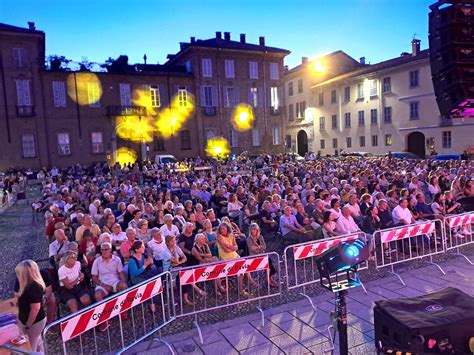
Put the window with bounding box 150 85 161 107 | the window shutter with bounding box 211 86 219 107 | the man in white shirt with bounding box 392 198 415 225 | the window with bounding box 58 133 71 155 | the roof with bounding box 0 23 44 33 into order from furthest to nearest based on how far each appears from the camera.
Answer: the window shutter with bounding box 211 86 219 107, the window with bounding box 150 85 161 107, the window with bounding box 58 133 71 155, the roof with bounding box 0 23 44 33, the man in white shirt with bounding box 392 198 415 225

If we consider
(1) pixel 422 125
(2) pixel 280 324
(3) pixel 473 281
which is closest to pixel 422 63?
(1) pixel 422 125

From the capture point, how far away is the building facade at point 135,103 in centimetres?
3162

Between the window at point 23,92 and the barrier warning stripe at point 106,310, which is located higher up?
the window at point 23,92

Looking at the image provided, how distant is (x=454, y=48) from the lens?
5023 millimetres

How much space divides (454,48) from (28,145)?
34.6 metres

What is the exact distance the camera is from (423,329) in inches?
144

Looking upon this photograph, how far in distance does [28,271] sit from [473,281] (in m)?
7.21

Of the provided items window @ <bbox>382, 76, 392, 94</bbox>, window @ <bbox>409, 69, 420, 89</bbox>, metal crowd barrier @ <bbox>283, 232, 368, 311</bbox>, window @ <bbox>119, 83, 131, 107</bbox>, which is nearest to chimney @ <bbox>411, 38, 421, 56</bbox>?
window @ <bbox>382, 76, 392, 94</bbox>

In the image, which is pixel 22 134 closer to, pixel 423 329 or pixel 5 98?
pixel 5 98

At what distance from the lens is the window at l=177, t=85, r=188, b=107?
3772cm

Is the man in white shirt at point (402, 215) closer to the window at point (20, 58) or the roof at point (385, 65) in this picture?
the roof at point (385, 65)

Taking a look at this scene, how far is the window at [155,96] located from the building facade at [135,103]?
100mm

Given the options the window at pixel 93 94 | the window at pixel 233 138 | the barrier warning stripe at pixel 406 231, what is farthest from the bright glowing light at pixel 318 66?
the barrier warning stripe at pixel 406 231

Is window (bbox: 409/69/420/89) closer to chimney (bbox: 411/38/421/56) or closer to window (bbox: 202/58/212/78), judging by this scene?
chimney (bbox: 411/38/421/56)
